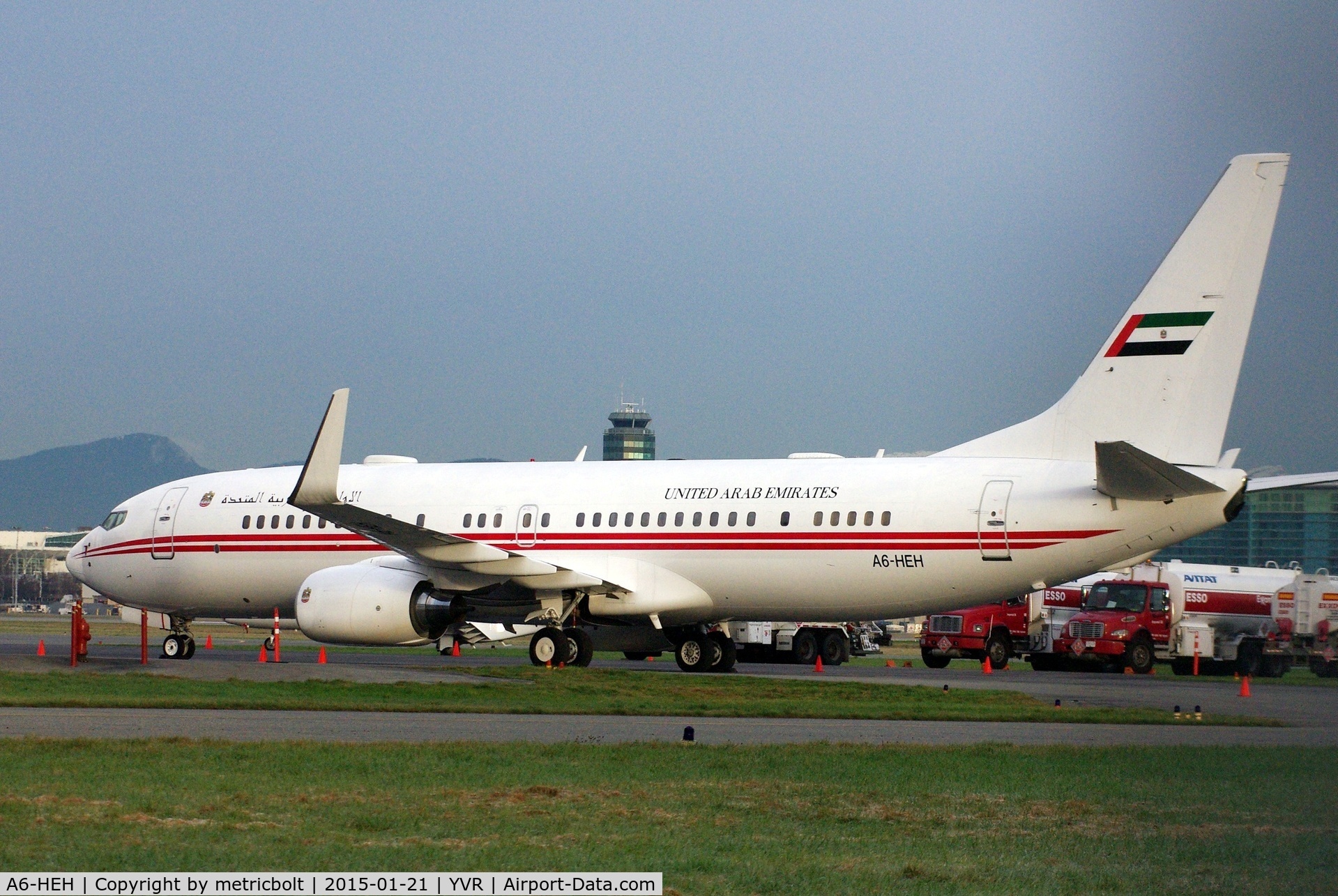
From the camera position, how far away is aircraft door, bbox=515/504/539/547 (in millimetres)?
28812

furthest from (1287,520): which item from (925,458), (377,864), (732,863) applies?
(925,458)

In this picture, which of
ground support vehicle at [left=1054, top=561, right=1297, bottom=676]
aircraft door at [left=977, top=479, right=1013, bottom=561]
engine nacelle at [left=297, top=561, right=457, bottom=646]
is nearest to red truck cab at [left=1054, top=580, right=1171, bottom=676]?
ground support vehicle at [left=1054, top=561, right=1297, bottom=676]

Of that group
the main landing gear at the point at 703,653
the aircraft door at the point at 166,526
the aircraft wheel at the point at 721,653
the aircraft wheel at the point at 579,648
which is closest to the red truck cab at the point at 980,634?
the aircraft wheel at the point at 721,653

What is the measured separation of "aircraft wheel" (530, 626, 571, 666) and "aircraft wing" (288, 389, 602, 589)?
1116 mm

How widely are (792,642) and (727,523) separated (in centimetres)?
1279

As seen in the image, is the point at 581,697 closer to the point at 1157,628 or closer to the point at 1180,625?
the point at 1157,628

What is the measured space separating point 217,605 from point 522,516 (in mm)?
7411

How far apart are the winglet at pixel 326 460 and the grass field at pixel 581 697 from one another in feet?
10.2

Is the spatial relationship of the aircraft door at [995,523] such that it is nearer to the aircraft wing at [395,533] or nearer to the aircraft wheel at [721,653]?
the aircraft wing at [395,533]

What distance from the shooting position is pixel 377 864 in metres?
7.64

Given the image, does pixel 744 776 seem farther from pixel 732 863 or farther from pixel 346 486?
pixel 346 486

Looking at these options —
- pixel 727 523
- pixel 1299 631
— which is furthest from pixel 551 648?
pixel 1299 631

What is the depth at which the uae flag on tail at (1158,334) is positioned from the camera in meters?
23.2

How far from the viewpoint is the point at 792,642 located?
129 ft
